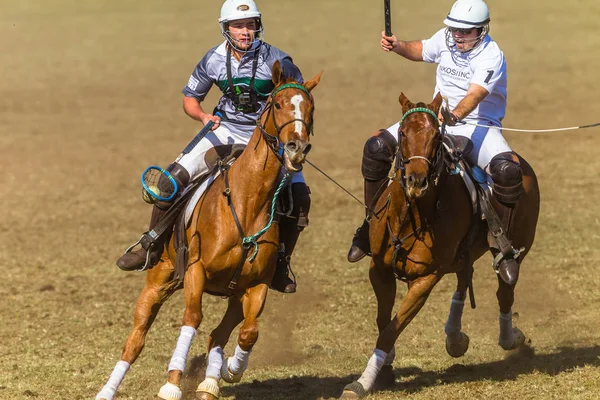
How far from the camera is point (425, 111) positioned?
8945 millimetres

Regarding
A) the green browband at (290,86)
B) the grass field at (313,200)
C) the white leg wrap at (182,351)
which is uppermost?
the green browband at (290,86)

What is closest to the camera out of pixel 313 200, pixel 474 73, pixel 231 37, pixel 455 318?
pixel 231 37

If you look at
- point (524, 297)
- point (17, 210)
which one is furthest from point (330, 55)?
point (524, 297)

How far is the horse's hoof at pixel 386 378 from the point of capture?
10.0 metres

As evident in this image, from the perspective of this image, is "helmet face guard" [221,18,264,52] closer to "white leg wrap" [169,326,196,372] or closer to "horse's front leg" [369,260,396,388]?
"horse's front leg" [369,260,396,388]

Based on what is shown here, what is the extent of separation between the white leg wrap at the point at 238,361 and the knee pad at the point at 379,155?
6.98 feet

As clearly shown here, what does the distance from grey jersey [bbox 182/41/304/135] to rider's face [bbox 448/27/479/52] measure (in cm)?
163

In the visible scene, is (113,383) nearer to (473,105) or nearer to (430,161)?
(430,161)

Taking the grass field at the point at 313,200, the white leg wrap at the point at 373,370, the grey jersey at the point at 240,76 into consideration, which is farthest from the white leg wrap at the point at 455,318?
the grey jersey at the point at 240,76

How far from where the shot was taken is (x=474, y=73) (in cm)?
997

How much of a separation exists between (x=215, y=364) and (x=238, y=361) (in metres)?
0.19

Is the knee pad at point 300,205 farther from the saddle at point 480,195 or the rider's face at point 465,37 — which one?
the rider's face at point 465,37

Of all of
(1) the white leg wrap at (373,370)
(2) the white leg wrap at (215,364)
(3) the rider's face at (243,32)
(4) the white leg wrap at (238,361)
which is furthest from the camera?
(1) the white leg wrap at (373,370)

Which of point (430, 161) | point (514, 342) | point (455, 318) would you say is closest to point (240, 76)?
point (430, 161)
